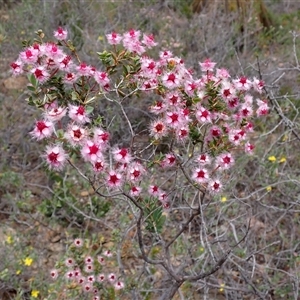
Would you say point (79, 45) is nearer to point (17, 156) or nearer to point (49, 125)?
point (17, 156)

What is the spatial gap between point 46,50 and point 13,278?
1.42m

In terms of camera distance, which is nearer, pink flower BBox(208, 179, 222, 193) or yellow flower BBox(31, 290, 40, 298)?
pink flower BBox(208, 179, 222, 193)

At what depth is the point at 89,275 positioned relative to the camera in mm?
2432

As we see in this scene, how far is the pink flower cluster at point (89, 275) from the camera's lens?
2.34 metres

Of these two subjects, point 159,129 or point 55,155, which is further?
point 159,129

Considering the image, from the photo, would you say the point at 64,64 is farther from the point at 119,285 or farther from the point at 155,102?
the point at 119,285


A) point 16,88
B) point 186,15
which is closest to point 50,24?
point 16,88

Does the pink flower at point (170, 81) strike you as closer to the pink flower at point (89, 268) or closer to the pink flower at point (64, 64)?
the pink flower at point (64, 64)

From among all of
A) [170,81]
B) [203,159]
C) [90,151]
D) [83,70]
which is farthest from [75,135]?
[203,159]

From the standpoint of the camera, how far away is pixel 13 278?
8.37ft

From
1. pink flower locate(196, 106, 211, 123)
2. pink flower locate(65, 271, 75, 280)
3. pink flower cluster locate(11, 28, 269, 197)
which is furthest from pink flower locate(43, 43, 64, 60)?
pink flower locate(65, 271, 75, 280)

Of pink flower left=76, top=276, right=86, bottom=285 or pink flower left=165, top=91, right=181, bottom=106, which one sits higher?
pink flower left=165, top=91, right=181, bottom=106

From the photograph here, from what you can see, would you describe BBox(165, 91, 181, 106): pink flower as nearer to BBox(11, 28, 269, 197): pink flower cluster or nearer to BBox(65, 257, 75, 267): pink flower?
BBox(11, 28, 269, 197): pink flower cluster

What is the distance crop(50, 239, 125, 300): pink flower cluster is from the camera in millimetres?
2340
